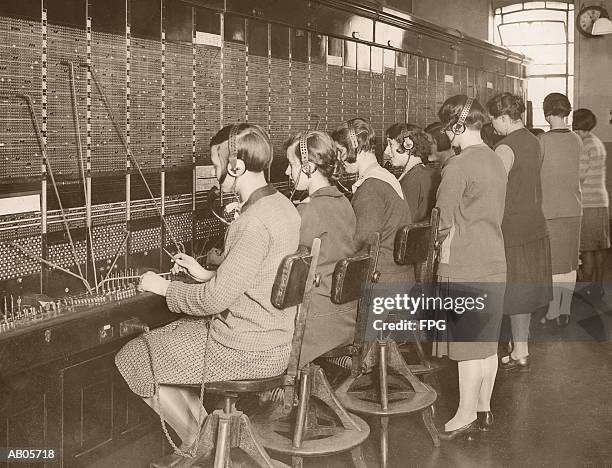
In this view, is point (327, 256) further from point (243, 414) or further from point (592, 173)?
point (592, 173)

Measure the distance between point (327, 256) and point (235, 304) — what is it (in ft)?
2.06

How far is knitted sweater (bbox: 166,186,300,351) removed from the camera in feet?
8.69

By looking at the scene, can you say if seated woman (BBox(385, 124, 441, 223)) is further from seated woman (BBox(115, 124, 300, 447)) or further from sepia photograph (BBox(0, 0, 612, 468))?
seated woman (BBox(115, 124, 300, 447))

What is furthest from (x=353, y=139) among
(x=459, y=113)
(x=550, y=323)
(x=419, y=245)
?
(x=550, y=323)

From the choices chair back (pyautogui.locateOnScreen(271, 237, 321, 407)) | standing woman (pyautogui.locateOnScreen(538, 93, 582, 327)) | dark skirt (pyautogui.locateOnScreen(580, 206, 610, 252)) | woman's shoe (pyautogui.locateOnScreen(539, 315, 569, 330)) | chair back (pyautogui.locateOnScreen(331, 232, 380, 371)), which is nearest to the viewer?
chair back (pyautogui.locateOnScreen(271, 237, 321, 407))

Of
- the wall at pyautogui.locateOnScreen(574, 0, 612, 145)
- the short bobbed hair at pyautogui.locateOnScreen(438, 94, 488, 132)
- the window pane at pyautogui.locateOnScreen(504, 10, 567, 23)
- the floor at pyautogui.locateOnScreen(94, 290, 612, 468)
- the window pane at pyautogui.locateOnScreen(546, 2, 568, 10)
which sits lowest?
the floor at pyautogui.locateOnScreen(94, 290, 612, 468)

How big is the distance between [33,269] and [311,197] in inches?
41.6

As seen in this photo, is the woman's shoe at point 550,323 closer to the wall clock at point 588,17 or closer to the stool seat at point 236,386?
the stool seat at point 236,386

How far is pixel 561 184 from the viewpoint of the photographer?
5.59m

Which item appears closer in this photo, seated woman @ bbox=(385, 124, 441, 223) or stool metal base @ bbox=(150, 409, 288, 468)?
stool metal base @ bbox=(150, 409, 288, 468)

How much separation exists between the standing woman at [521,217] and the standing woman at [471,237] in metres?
0.84

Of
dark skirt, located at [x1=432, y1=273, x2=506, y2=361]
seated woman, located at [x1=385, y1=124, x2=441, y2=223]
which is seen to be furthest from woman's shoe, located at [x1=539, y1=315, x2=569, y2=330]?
dark skirt, located at [x1=432, y1=273, x2=506, y2=361]

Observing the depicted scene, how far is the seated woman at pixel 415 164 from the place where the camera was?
4527 millimetres

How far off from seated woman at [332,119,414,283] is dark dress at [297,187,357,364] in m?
0.29
